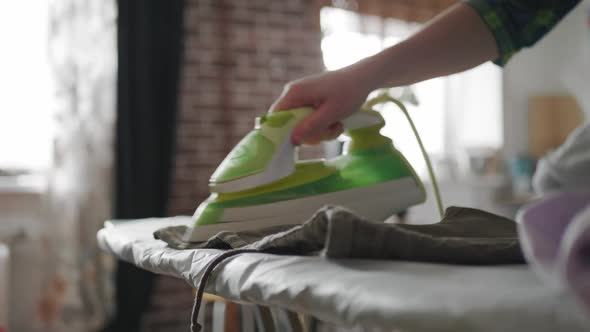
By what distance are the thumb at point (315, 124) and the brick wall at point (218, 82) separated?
210 cm

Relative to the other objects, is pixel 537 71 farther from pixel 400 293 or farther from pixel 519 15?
pixel 400 293

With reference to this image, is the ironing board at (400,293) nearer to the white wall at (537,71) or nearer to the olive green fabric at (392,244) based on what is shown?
the olive green fabric at (392,244)

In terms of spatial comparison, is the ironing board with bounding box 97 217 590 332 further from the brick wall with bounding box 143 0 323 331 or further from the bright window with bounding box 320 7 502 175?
the bright window with bounding box 320 7 502 175

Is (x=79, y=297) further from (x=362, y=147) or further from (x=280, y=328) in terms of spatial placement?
(x=362, y=147)

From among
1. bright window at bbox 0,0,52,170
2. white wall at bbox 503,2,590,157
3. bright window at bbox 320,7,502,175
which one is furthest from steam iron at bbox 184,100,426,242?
white wall at bbox 503,2,590,157

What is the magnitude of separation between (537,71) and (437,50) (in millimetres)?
3806

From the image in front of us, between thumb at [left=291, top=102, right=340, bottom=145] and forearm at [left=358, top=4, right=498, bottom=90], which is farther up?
forearm at [left=358, top=4, right=498, bottom=90]

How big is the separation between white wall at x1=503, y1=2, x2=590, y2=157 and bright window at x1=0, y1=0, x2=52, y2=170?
2.87 m

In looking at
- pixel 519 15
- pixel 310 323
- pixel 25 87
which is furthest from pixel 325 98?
pixel 25 87

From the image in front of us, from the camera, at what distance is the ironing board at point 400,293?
0.34 metres

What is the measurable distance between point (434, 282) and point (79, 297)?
2.48 m

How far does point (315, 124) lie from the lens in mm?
953

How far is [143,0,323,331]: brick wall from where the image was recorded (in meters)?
3.01

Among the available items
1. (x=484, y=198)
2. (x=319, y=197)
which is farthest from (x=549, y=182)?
(x=484, y=198)
